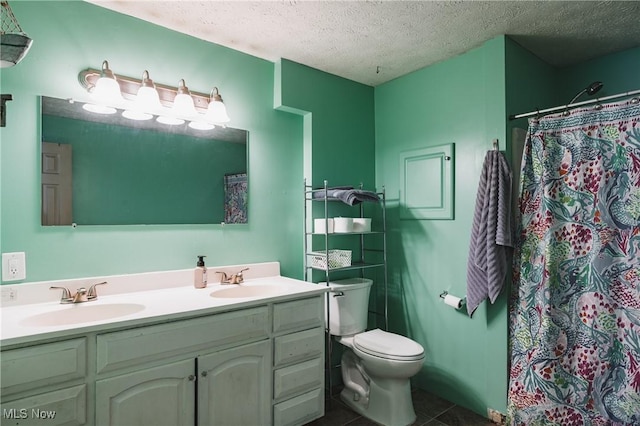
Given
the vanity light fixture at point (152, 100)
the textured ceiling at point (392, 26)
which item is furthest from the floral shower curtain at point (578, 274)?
the vanity light fixture at point (152, 100)

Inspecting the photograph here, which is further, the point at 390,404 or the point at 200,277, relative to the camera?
the point at 390,404

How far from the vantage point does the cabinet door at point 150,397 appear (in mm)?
1382

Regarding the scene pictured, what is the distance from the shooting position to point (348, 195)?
2.35 meters

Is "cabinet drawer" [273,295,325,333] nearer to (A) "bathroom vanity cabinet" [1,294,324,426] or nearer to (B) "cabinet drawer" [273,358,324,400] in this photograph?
(A) "bathroom vanity cabinet" [1,294,324,426]

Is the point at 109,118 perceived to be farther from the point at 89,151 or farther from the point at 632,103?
the point at 632,103

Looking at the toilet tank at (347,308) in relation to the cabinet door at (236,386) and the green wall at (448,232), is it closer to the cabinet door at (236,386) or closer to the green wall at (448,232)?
the green wall at (448,232)

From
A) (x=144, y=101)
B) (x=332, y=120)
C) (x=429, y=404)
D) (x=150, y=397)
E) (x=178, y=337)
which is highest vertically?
(x=332, y=120)

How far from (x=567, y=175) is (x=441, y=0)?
1.16 metres

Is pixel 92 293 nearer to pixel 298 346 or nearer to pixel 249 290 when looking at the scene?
pixel 249 290

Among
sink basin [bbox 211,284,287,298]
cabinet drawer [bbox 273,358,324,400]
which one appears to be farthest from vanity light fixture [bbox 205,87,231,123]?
cabinet drawer [bbox 273,358,324,400]

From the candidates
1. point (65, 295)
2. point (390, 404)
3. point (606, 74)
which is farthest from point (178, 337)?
point (606, 74)

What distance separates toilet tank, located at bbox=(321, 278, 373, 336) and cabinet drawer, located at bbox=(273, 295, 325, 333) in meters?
0.30

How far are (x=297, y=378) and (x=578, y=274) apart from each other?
1616 millimetres

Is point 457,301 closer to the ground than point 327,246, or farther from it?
closer to the ground
